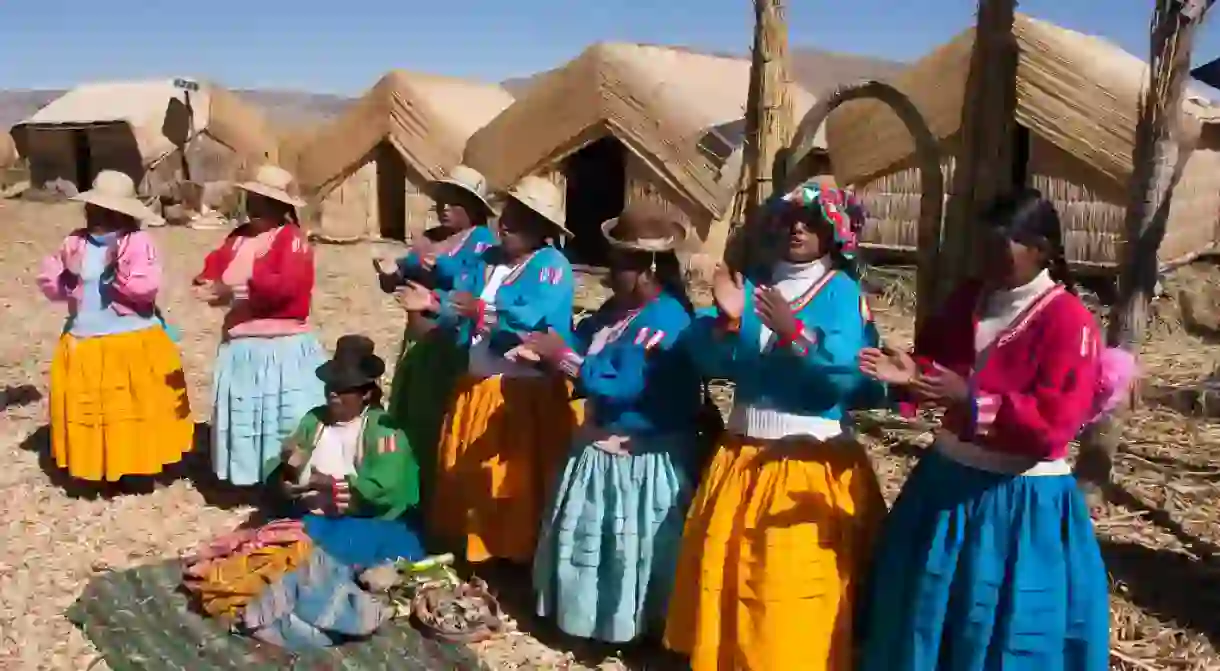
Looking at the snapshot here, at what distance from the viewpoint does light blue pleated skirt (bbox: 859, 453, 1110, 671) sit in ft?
8.38

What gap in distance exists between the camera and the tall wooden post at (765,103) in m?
5.75

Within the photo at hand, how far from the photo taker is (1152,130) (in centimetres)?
404

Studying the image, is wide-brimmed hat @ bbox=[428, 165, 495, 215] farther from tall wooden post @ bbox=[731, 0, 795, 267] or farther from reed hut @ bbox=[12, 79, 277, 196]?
reed hut @ bbox=[12, 79, 277, 196]

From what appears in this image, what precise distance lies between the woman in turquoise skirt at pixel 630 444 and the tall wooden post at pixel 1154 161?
1.89 meters

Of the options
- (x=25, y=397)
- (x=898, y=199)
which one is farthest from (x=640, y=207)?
(x=898, y=199)

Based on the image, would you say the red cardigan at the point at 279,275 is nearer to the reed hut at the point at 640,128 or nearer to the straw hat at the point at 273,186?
the straw hat at the point at 273,186

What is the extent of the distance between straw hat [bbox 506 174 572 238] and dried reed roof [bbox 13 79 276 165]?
1223 cm

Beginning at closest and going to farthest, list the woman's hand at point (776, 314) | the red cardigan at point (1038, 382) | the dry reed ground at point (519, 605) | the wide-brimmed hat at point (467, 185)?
the red cardigan at point (1038, 382), the woman's hand at point (776, 314), the dry reed ground at point (519, 605), the wide-brimmed hat at point (467, 185)

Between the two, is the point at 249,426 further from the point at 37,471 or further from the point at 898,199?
the point at 898,199

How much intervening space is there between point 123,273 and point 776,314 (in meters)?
2.97

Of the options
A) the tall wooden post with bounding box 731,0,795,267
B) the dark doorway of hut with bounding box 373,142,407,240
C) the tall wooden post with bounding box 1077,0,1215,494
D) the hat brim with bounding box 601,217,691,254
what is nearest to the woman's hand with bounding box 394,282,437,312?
the hat brim with bounding box 601,217,691,254

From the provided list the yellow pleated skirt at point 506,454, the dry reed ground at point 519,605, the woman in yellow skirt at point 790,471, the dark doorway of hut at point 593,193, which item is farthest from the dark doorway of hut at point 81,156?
the woman in yellow skirt at point 790,471

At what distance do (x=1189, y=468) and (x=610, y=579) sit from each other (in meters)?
3.28

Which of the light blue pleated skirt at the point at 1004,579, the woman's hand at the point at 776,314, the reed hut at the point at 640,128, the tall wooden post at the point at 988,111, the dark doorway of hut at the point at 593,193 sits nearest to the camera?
the light blue pleated skirt at the point at 1004,579
